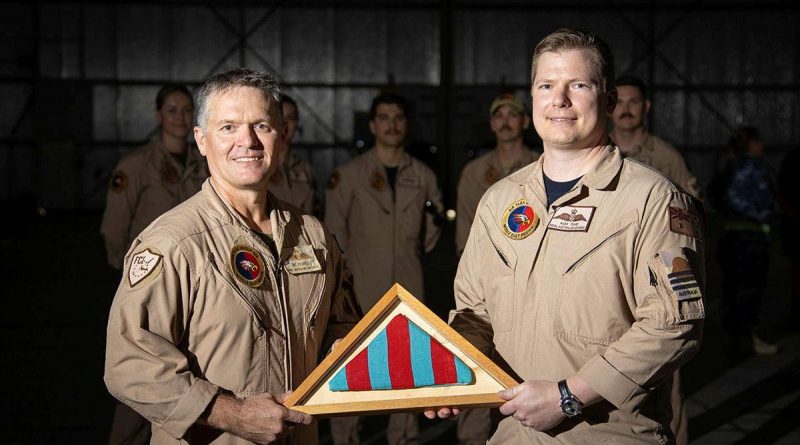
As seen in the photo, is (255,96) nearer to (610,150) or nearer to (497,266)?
(497,266)

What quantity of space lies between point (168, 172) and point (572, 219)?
386cm

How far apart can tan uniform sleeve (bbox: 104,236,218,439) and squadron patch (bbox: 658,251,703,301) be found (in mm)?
1279

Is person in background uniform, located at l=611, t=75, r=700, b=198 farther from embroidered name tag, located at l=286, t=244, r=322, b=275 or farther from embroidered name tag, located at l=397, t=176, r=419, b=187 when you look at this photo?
embroidered name tag, located at l=286, t=244, r=322, b=275

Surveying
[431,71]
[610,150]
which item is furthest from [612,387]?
[431,71]

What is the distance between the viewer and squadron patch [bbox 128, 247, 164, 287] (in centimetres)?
254

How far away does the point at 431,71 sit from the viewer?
19.5 meters

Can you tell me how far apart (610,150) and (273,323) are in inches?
45.1

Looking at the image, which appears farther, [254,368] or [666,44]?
[666,44]

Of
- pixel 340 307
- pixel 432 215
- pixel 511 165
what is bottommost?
pixel 340 307

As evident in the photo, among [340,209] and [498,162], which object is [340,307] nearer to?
[340,209]

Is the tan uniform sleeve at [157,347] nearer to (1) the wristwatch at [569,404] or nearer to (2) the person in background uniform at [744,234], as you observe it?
(1) the wristwatch at [569,404]

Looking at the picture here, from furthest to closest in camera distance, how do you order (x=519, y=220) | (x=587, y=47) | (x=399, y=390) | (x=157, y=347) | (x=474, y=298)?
(x=474, y=298) → (x=519, y=220) → (x=587, y=47) → (x=399, y=390) → (x=157, y=347)

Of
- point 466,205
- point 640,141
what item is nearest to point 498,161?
point 466,205

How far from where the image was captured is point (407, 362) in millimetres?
2641
